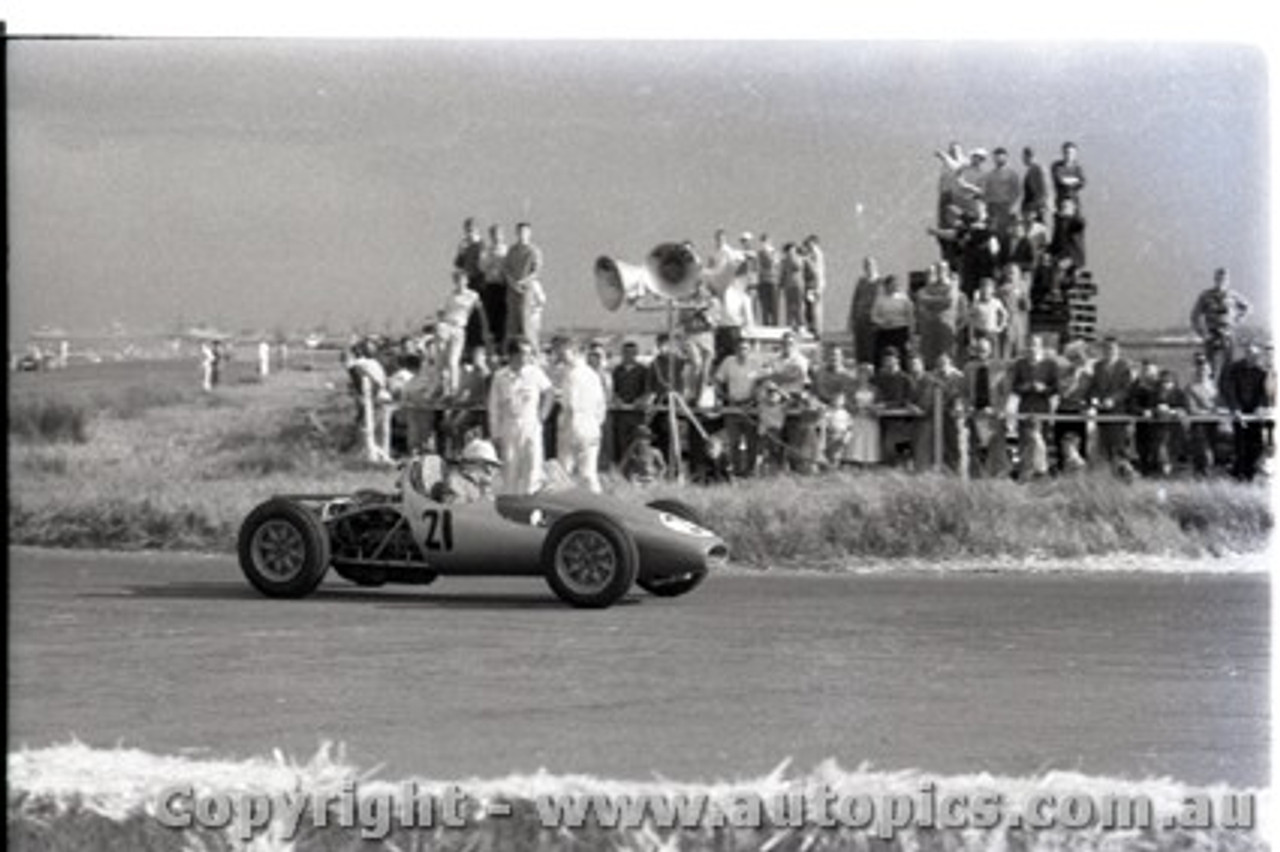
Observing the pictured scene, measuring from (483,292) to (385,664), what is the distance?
1663 millimetres

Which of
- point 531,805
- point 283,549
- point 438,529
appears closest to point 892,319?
point 438,529

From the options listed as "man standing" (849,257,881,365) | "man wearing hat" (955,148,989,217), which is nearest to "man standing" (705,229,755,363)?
"man standing" (849,257,881,365)

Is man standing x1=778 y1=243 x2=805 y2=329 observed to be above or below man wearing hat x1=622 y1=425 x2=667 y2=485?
above

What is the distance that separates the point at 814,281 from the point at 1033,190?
40.6 inches

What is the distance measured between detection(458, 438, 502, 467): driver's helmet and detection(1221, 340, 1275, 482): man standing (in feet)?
10.4

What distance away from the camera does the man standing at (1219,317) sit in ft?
31.8

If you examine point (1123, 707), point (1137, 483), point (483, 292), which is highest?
point (483, 292)

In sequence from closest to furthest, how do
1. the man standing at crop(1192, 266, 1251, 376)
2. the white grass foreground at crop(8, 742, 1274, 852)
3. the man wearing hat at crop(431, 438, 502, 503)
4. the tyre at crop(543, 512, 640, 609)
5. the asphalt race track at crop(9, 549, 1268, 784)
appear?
1. the white grass foreground at crop(8, 742, 1274, 852)
2. the asphalt race track at crop(9, 549, 1268, 784)
3. the man standing at crop(1192, 266, 1251, 376)
4. the tyre at crop(543, 512, 640, 609)
5. the man wearing hat at crop(431, 438, 502, 503)

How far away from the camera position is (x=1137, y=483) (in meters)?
10.1

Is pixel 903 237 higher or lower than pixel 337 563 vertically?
higher

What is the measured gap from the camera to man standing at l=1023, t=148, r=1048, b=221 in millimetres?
9812

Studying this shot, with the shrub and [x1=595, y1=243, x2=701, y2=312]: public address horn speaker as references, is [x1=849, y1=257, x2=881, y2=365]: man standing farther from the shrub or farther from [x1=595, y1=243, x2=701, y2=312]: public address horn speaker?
the shrub

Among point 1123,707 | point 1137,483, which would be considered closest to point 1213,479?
point 1137,483

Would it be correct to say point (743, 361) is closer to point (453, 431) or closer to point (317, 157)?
point (453, 431)
